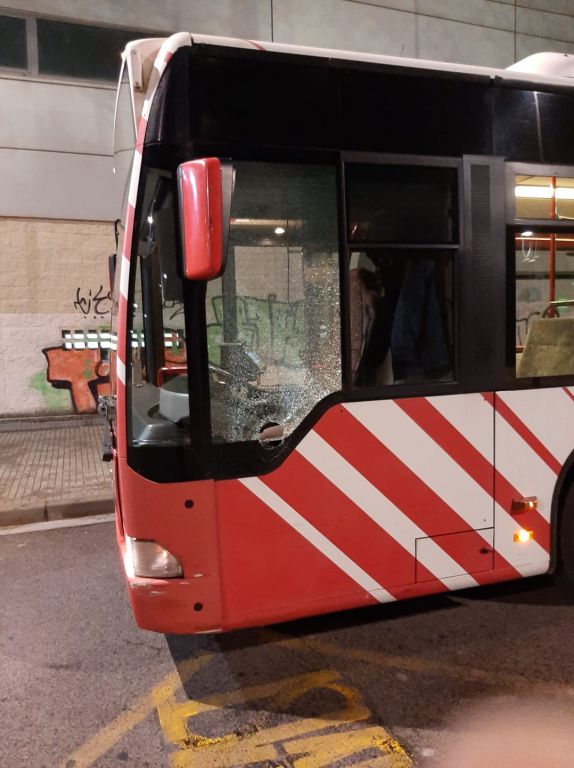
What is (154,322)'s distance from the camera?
9.86 feet

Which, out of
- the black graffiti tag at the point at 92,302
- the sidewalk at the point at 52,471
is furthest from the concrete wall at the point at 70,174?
the sidewalk at the point at 52,471

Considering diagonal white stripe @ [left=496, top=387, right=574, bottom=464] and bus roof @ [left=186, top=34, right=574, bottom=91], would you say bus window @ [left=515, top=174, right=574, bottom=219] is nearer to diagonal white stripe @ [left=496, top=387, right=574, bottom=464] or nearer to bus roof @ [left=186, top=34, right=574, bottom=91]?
bus roof @ [left=186, top=34, right=574, bottom=91]

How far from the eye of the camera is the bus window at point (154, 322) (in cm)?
280

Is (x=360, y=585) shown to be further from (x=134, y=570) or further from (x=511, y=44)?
(x=511, y=44)

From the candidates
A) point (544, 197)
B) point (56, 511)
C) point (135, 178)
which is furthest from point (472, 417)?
point (56, 511)

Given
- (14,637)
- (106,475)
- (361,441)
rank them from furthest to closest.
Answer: (106,475), (14,637), (361,441)

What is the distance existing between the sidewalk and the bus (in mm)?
1556

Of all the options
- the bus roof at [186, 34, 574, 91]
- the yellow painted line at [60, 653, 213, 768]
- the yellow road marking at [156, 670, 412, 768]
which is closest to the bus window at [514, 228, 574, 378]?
the bus roof at [186, 34, 574, 91]

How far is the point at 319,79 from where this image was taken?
3.04 meters

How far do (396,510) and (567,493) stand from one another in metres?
1.15

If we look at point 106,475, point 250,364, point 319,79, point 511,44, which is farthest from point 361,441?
point 511,44

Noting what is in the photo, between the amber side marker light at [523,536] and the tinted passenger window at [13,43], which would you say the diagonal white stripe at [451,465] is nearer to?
the amber side marker light at [523,536]

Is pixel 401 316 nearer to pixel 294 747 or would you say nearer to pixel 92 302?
pixel 294 747

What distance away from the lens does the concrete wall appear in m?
9.91
